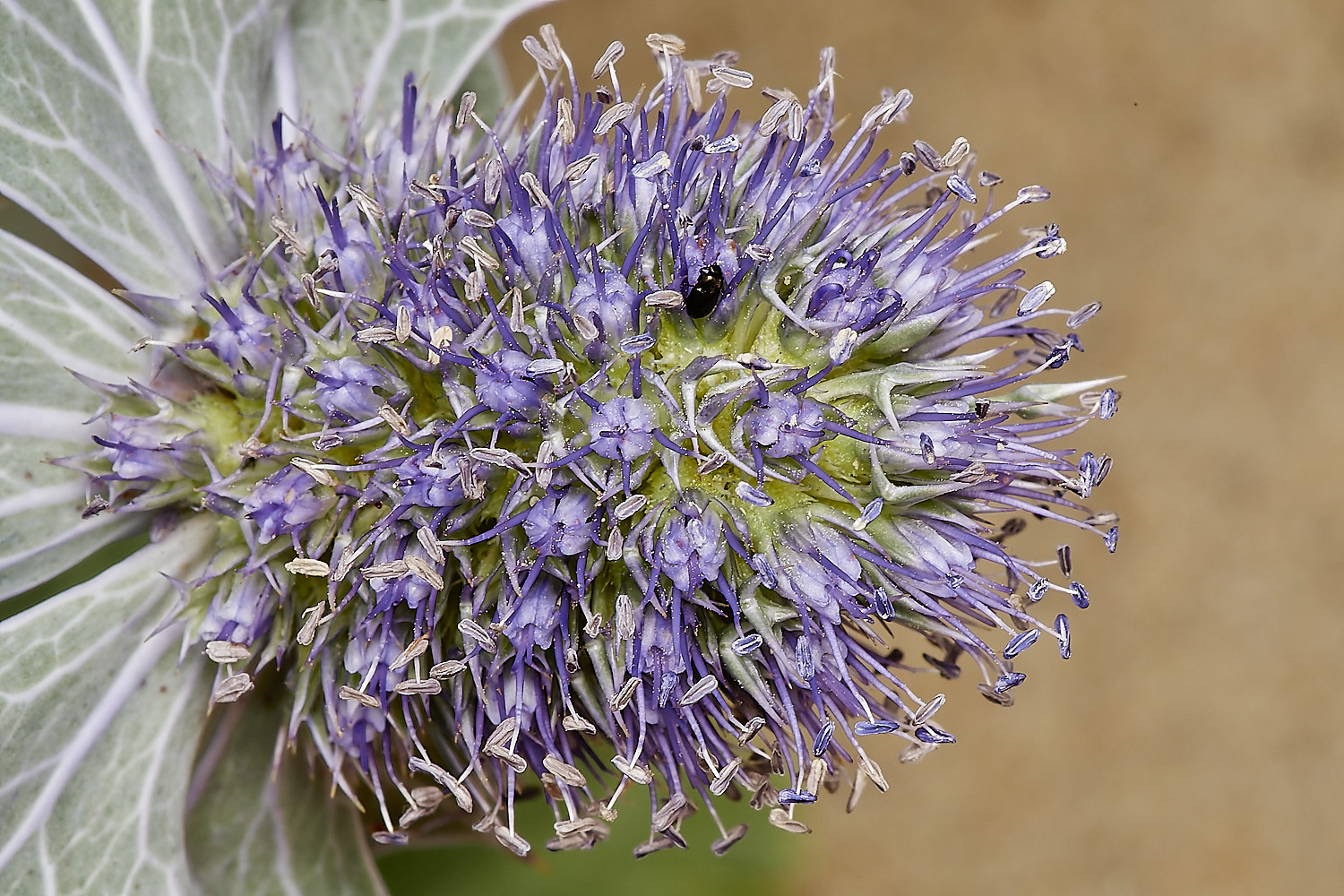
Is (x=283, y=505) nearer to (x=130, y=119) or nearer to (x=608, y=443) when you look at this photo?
(x=608, y=443)

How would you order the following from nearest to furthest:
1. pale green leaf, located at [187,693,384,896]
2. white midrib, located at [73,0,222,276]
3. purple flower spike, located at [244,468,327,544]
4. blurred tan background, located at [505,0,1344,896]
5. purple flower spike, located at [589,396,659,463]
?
purple flower spike, located at [589,396,659,463] < purple flower spike, located at [244,468,327,544] < white midrib, located at [73,0,222,276] < pale green leaf, located at [187,693,384,896] < blurred tan background, located at [505,0,1344,896]

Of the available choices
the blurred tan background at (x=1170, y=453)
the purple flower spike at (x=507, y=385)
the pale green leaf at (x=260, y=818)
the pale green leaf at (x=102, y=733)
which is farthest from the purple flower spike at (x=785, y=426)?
the blurred tan background at (x=1170, y=453)

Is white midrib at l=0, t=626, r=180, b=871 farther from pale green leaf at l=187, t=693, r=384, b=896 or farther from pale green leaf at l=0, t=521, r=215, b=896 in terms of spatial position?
pale green leaf at l=187, t=693, r=384, b=896

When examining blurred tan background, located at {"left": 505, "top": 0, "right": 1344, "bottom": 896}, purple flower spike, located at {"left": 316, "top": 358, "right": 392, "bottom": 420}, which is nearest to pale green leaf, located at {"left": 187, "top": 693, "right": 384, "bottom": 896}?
purple flower spike, located at {"left": 316, "top": 358, "right": 392, "bottom": 420}

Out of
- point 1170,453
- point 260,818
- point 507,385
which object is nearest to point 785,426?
point 507,385

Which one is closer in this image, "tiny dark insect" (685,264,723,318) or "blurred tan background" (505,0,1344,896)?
"tiny dark insect" (685,264,723,318)

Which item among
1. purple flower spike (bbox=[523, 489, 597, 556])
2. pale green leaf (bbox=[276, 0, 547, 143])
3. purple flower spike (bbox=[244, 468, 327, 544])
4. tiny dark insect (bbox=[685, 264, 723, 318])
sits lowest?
purple flower spike (bbox=[244, 468, 327, 544])
